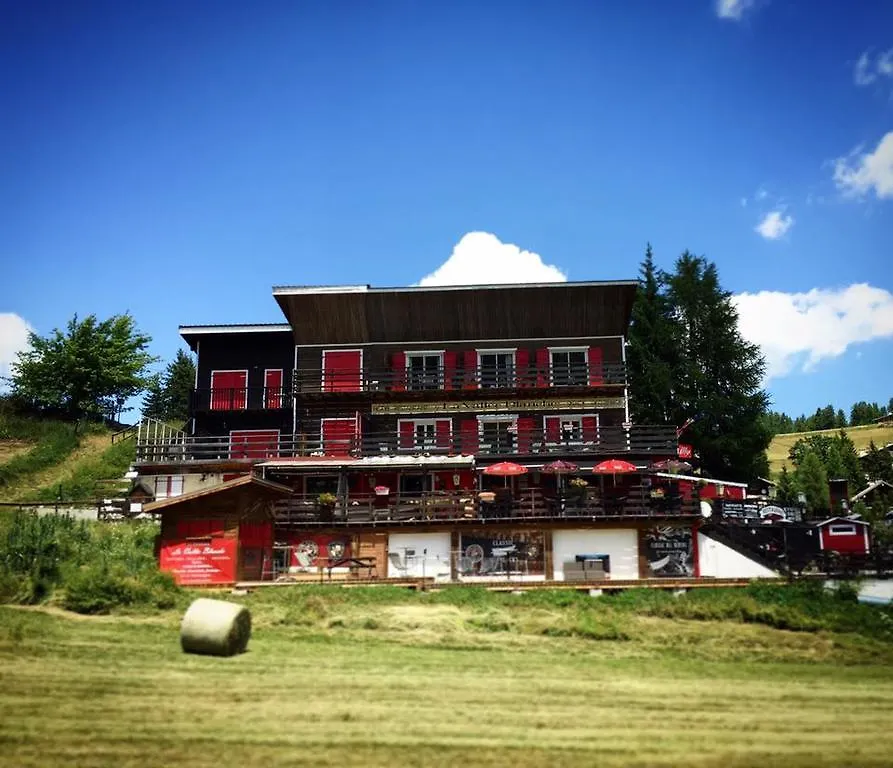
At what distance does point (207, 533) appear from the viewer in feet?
99.4

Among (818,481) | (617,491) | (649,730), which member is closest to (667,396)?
(617,491)

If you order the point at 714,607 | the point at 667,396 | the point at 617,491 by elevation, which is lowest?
the point at 714,607

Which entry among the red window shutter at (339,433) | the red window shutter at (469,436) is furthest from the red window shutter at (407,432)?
the red window shutter at (469,436)

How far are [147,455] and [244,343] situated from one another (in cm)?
901

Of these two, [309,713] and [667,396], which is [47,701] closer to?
[309,713]

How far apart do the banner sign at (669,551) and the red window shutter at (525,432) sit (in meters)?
8.08

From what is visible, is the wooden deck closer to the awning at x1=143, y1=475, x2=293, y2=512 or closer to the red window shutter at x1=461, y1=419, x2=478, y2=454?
the awning at x1=143, y1=475, x2=293, y2=512

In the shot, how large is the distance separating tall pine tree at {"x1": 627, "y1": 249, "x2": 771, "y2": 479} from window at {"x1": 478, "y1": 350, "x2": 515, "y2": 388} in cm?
1077

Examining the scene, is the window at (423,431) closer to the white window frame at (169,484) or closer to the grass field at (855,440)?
the white window frame at (169,484)

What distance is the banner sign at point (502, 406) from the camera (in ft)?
144

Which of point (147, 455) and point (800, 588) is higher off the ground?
point (147, 455)

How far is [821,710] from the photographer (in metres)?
15.9

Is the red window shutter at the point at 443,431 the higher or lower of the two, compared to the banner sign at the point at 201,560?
higher

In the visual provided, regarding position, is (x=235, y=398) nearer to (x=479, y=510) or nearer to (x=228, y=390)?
(x=228, y=390)
